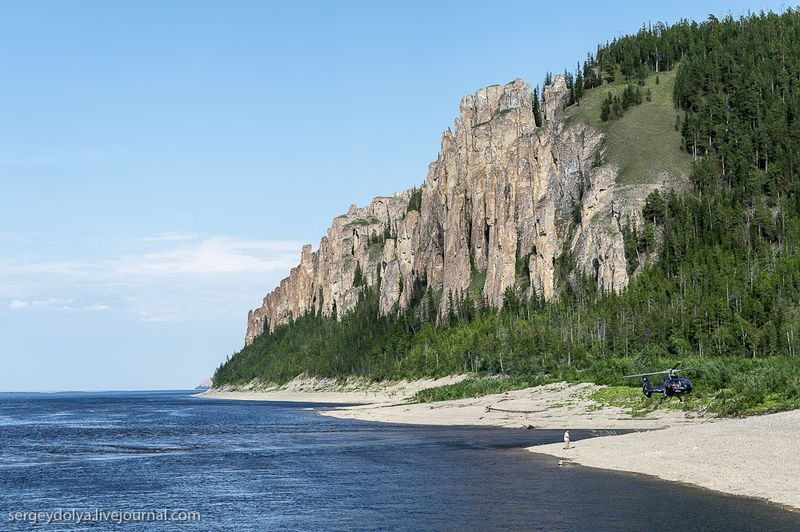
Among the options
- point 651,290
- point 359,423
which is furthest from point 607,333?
point 359,423

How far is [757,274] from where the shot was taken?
142 meters

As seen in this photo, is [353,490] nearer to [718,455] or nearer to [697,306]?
[718,455]

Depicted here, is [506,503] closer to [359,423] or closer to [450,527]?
[450,527]

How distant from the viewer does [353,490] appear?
158 ft

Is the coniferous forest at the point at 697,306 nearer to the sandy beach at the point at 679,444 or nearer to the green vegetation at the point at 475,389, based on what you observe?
the green vegetation at the point at 475,389

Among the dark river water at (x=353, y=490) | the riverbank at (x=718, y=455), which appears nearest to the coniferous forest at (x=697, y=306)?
the riverbank at (x=718, y=455)

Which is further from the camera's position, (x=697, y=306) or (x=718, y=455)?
(x=697, y=306)

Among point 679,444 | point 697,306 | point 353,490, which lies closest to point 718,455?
point 679,444

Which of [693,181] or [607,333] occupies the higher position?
[693,181]

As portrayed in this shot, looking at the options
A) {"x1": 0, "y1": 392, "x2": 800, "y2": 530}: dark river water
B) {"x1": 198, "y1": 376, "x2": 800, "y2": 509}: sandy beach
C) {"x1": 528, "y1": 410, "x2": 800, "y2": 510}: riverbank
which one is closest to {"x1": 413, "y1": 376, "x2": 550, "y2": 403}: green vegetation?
{"x1": 198, "y1": 376, "x2": 800, "y2": 509}: sandy beach

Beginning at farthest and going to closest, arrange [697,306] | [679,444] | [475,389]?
[697,306], [475,389], [679,444]

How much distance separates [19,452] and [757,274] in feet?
391

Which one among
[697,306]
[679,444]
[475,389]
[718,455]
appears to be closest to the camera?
[718,455]

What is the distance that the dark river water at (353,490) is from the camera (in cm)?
3788
